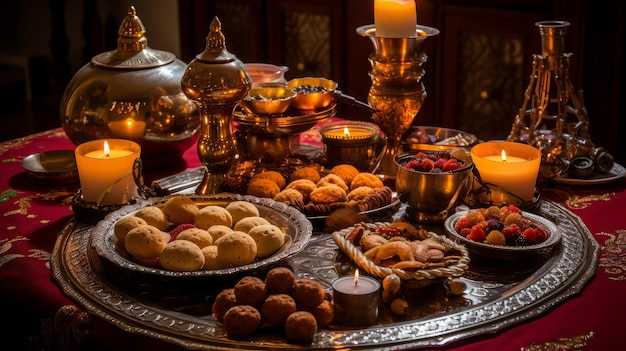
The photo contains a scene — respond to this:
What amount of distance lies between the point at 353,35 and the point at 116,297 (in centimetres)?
241

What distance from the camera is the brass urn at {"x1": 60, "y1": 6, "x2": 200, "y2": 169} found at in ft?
6.31

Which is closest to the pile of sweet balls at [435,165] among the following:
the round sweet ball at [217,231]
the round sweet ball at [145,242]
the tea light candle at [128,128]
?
the round sweet ball at [217,231]

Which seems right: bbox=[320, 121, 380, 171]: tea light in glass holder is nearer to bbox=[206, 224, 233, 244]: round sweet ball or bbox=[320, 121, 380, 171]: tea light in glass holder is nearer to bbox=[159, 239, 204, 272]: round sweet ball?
bbox=[206, 224, 233, 244]: round sweet ball

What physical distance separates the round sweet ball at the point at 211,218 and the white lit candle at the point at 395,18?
0.56 m

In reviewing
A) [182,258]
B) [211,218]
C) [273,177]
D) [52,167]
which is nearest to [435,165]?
[273,177]

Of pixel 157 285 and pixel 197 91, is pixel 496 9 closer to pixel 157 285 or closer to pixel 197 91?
pixel 197 91

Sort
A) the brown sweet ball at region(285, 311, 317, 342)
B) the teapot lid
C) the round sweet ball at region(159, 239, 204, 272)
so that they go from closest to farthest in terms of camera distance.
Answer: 1. the brown sweet ball at region(285, 311, 317, 342)
2. the round sweet ball at region(159, 239, 204, 272)
3. the teapot lid

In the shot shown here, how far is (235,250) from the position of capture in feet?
4.54

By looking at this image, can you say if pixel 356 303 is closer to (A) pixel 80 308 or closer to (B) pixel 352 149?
(A) pixel 80 308

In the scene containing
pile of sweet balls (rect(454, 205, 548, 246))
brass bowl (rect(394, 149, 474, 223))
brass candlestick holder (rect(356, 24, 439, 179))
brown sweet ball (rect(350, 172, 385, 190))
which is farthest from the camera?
brass candlestick holder (rect(356, 24, 439, 179))

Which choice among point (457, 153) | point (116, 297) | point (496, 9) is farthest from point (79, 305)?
point (496, 9)

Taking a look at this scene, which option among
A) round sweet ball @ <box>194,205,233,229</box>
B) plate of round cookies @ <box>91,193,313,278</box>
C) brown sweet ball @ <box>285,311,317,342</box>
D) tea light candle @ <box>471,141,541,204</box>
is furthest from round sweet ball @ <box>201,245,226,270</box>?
tea light candle @ <box>471,141,541,204</box>

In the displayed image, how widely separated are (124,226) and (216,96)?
357mm

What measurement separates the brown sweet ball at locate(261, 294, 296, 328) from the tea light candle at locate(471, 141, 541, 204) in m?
0.62
